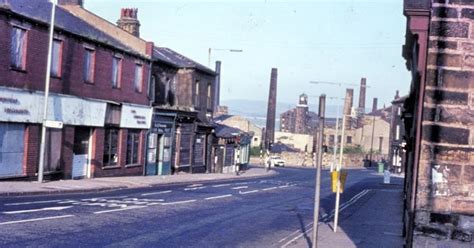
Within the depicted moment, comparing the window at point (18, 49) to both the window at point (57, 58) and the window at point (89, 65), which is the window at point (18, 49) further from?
the window at point (89, 65)

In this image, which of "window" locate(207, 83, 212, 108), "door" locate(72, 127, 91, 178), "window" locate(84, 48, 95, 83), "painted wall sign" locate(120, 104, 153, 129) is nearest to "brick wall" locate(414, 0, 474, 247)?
"door" locate(72, 127, 91, 178)

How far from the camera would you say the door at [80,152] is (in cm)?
3080

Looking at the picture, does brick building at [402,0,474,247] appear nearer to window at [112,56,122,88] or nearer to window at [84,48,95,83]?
window at [84,48,95,83]

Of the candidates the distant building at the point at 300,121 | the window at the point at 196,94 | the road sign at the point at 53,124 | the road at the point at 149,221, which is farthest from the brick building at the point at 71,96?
the distant building at the point at 300,121

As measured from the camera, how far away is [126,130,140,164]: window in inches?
1459

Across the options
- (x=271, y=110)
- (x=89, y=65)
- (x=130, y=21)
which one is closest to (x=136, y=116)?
(x=89, y=65)

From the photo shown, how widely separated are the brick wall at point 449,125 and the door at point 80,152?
89.9 ft

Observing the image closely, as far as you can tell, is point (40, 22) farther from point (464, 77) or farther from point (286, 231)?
point (464, 77)

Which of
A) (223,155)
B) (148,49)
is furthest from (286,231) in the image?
(223,155)

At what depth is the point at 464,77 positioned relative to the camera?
456 centimetres

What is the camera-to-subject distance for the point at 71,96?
97.6 feet

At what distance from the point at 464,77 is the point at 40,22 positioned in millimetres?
24447

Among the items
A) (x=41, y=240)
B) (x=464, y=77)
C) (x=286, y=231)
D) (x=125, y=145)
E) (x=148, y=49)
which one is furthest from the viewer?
(x=148, y=49)

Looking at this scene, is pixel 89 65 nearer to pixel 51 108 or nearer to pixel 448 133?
pixel 51 108
